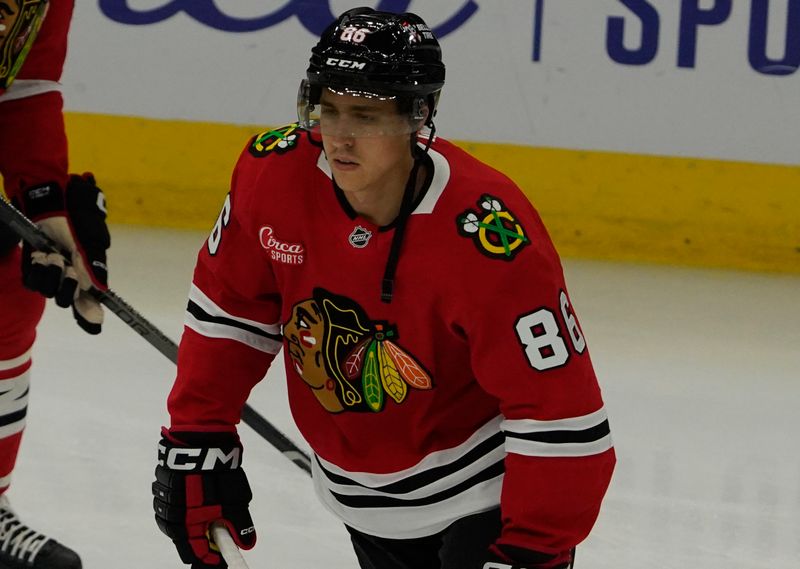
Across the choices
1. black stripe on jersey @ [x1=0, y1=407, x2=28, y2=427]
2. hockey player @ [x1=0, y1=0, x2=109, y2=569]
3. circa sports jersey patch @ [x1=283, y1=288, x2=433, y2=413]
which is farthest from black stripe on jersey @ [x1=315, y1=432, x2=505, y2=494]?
black stripe on jersey @ [x1=0, y1=407, x2=28, y2=427]

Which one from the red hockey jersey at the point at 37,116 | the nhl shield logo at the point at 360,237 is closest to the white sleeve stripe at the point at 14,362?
the red hockey jersey at the point at 37,116

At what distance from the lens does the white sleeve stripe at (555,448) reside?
5.45 feet

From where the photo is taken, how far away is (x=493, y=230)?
1.66 metres

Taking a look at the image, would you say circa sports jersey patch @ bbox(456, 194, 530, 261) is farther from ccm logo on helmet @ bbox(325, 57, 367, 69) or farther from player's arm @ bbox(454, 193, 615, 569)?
ccm logo on helmet @ bbox(325, 57, 367, 69)

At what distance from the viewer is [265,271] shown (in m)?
1.83

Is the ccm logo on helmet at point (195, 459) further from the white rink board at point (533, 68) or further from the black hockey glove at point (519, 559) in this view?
the white rink board at point (533, 68)

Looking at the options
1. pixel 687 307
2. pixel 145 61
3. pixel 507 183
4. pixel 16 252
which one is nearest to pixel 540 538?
pixel 507 183

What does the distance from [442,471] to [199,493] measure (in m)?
0.29

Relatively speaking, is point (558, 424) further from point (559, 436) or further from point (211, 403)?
point (211, 403)

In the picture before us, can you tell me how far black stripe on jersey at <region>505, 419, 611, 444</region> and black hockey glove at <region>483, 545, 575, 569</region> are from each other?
120 millimetres

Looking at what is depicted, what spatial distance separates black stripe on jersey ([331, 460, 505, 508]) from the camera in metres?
1.86

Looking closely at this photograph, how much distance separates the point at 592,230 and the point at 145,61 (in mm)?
1403

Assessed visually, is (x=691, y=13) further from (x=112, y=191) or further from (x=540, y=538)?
(x=540, y=538)

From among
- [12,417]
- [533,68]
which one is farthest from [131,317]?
[533,68]
